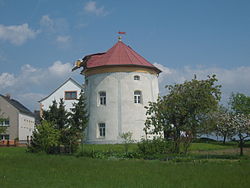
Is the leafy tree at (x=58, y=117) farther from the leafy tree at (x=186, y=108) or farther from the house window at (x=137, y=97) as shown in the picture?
the house window at (x=137, y=97)

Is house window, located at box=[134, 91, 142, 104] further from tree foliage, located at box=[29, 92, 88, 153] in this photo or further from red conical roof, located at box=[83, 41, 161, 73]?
tree foliage, located at box=[29, 92, 88, 153]

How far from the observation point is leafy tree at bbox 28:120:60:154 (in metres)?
26.9

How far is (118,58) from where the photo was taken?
41.5m

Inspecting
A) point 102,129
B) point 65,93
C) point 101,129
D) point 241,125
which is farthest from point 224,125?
point 65,93

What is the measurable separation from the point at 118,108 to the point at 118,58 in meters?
5.69

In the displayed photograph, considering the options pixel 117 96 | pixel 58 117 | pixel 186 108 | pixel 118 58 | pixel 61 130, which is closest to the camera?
pixel 186 108

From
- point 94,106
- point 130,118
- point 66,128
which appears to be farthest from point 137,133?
point 66,128

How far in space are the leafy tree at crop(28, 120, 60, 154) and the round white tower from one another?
1326cm

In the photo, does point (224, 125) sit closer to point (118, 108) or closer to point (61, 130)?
point (61, 130)

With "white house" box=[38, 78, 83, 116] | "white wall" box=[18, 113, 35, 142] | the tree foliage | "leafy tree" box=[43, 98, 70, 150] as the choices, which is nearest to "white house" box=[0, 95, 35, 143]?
"white wall" box=[18, 113, 35, 142]

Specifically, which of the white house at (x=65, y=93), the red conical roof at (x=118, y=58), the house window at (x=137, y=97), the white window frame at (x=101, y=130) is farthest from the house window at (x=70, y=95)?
the house window at (x=137, y=97)

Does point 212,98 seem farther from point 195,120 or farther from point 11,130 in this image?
point 11,130

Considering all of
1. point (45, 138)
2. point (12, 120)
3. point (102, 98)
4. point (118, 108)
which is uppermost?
point (102, 98)

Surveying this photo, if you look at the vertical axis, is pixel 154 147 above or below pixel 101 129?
below
